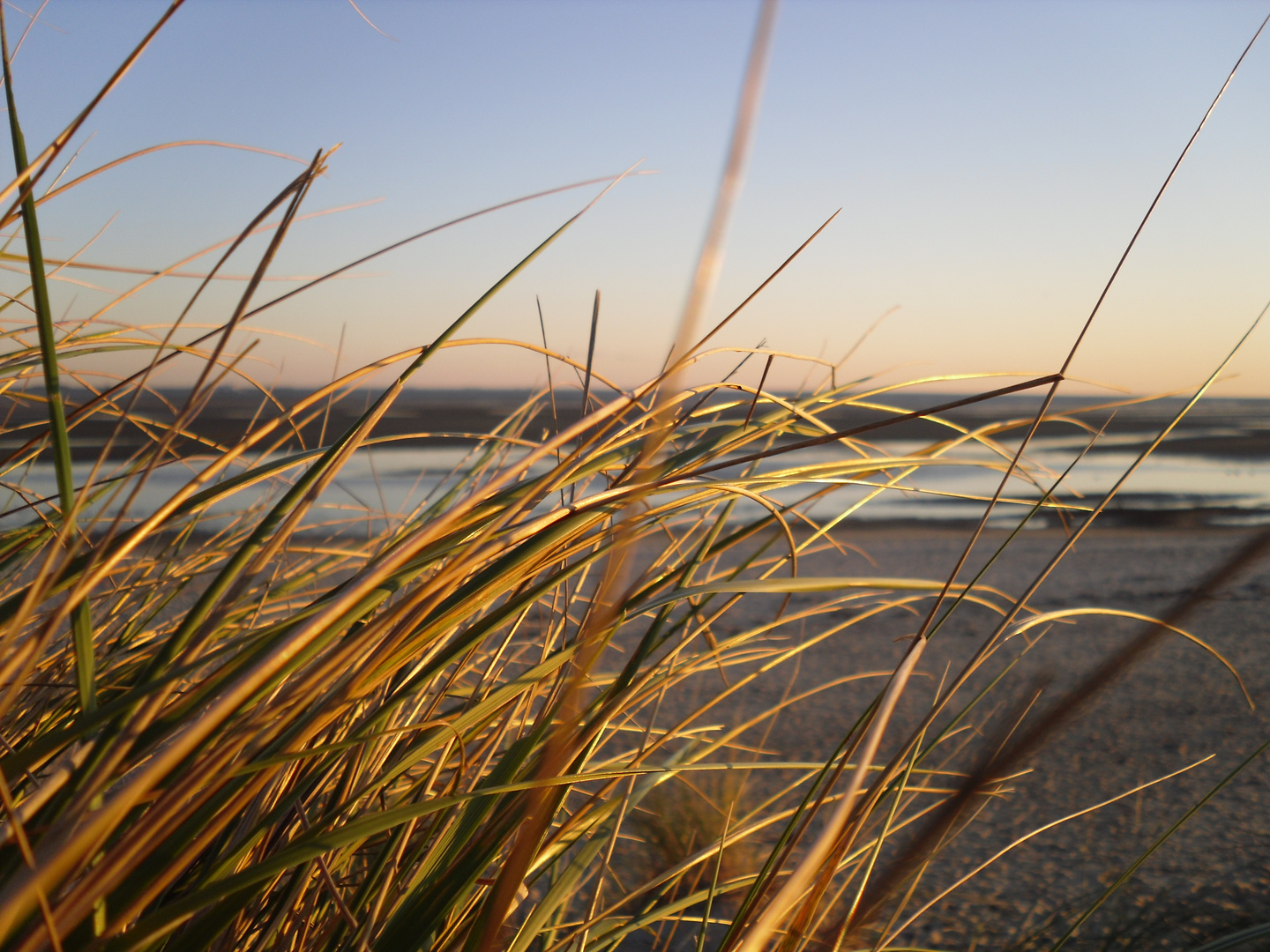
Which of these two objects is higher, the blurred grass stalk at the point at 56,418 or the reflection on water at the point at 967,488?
the blurred grass stalk at the point at 56,418

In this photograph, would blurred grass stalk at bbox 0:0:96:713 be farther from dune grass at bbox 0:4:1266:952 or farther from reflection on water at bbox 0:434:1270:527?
reflection on water at bbox 0:434:1270:527

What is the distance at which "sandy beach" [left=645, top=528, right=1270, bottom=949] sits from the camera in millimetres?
1360

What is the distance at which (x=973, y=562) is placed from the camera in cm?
542

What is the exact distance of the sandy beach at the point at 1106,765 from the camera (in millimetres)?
1360

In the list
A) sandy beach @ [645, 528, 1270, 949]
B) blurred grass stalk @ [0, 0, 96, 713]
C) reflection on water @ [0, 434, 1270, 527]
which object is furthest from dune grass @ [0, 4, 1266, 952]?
reflection on water @ [0, 434, 1270, 527]

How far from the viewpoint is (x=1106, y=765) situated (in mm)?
2047

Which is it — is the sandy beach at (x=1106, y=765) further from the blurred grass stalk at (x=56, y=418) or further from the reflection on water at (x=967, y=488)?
the reflection on water at (x=967, y=488)

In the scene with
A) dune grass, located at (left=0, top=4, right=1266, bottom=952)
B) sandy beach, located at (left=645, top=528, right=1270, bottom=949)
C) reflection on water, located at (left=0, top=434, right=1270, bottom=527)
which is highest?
dune grass, located at (left=0, top=4, right=1266, bottom=952)

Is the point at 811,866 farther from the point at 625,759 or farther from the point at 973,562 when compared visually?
the point at 973,562

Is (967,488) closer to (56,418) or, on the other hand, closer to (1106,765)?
(1106,765)

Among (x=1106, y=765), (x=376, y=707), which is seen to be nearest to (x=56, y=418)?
(x=376, y=707)

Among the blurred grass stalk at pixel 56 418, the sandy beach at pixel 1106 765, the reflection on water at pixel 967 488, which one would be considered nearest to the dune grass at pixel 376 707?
the blurred grass stalk at pixel 56 418

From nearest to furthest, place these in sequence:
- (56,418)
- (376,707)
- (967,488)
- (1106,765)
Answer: (56,418), (376,707), (1106,765), (967,488)

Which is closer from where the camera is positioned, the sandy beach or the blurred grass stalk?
the blurred grass stalk
